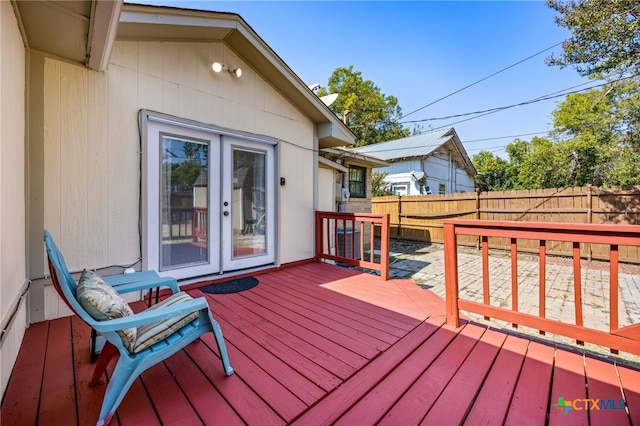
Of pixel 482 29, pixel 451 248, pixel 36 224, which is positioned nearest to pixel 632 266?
pixel 451 248

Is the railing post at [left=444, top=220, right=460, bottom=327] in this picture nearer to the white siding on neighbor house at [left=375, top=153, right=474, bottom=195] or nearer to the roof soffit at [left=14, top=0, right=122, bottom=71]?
the roof soffit at [left=14, top=0, right=122, bottom=71]

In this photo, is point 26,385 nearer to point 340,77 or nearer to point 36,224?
point 36,224

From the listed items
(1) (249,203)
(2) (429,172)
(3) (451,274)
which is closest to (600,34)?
(3) (451,274)

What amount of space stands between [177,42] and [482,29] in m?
9.37

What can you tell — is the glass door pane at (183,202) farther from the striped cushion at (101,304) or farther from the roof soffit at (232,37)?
the striped cushion at (101,304)

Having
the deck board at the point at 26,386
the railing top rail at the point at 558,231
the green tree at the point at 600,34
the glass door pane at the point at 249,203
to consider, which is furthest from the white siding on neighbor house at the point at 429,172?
the deck board at the point at 26,386

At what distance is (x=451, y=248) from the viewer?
2.40 m

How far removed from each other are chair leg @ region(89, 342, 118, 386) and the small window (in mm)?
6714

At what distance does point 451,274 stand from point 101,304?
2537mm

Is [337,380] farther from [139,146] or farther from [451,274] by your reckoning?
[139,146]

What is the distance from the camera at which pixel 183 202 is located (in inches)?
132

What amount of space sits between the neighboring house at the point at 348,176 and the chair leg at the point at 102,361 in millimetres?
4644

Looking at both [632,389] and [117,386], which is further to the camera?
[632,389]

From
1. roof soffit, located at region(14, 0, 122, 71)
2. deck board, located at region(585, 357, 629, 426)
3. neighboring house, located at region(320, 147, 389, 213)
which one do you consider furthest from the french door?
deck board, located at region(585, 357, 629, 426)
